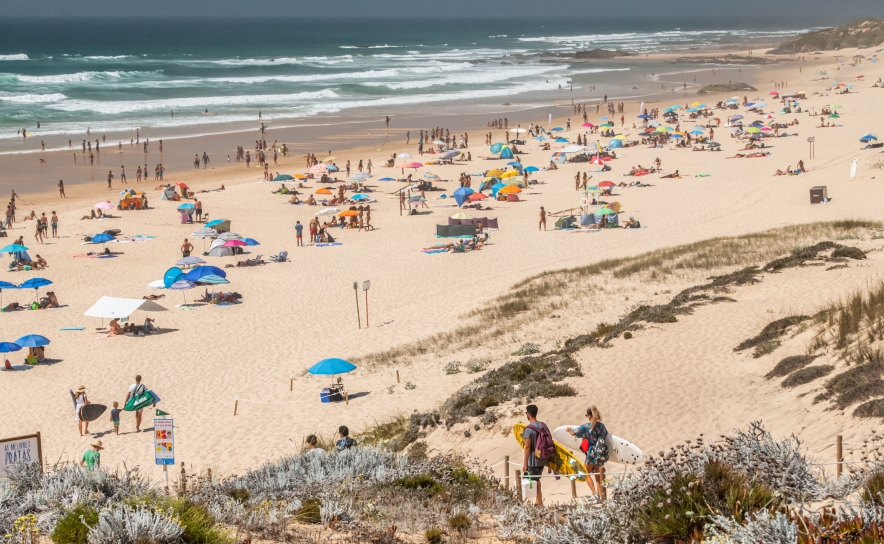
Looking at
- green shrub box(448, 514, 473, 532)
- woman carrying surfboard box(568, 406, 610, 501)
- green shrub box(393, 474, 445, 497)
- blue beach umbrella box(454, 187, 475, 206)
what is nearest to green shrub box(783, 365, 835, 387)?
woman carrying surfboard box(568, 406, 610, 501)

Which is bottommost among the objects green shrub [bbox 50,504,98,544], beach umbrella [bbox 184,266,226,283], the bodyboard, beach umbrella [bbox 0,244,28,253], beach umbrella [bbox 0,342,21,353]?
the bodyboard

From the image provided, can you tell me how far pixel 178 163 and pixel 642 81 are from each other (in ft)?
184

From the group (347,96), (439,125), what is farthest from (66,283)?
(347,96)

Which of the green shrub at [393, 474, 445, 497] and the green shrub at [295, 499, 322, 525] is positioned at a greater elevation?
the green shrub at [295, 499, 322, 525]

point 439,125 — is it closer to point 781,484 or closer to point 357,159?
point 357,159

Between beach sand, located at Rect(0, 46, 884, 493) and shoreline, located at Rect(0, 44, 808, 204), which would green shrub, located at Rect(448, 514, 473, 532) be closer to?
beach sand, located at Rect(0, 46, 884, 493)

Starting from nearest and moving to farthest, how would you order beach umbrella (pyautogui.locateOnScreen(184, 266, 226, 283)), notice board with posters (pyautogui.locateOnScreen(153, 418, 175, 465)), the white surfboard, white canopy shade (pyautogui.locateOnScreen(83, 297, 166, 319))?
the white surfboard → notice board with posters (pyautogui.locateOnScreen(153, 418, 175, 465)) → white canopy shade (pyautogui.locateOnScreen(83, 297, 166, 319)) → beach umbrella (pyautogui.locateOnScreen(184, 266, 226, 283))

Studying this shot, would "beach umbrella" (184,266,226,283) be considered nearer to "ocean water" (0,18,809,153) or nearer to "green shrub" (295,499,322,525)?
"green shrub" (295,499,322,525)

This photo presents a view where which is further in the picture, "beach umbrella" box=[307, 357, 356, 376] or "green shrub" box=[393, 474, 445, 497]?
"beach umbrella" box=[307, 357, 356, 376]

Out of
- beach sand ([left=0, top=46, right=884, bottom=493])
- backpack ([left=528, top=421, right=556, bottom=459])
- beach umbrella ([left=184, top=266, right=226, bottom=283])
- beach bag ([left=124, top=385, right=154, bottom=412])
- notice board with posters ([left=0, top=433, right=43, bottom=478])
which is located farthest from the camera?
beach umbrella ([left=184, top=266, right=226, bottom=283])

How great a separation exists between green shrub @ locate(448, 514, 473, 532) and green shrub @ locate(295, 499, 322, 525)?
1.02m

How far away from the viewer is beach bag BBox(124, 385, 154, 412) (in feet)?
48.8

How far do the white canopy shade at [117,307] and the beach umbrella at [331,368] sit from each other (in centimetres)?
609

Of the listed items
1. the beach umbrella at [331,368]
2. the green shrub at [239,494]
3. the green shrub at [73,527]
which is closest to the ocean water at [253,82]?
the beach umbrella at [331,368]
